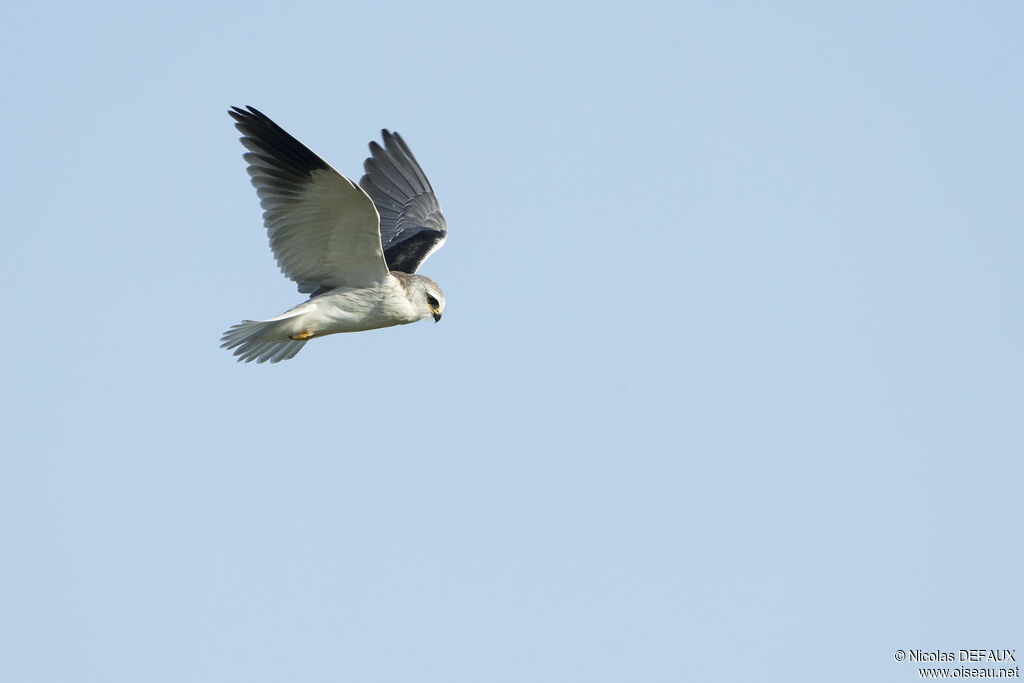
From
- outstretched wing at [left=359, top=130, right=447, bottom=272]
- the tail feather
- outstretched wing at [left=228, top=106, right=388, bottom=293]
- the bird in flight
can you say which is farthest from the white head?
outstretched wing at [left=359, top=130, right=447, bottom=272]

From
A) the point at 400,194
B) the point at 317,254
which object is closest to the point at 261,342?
the point at 317,254

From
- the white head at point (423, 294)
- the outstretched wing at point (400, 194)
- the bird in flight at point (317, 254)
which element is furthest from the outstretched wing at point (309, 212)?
the outstretched wing at point (400, 194)

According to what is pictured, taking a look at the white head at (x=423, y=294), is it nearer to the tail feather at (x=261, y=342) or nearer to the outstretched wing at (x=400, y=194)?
the tail feather at (x=261, y=342)

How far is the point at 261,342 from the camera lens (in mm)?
9336

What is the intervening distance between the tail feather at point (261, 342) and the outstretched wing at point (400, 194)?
2310 mm

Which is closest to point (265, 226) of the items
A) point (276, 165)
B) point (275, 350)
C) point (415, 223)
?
point (276, 165)

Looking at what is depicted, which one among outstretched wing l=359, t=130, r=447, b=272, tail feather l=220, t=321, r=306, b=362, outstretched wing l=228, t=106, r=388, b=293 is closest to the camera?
outstretched wing l=228, t=106, r=388, b=293

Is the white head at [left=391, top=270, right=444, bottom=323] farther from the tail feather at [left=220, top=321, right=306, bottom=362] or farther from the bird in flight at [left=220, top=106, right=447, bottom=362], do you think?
the tail feather at [left=220, top=321, right=306, bottom=362]

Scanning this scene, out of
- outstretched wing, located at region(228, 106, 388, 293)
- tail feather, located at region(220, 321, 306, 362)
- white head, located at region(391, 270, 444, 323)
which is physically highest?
outstretched wing, located at region(228, 106, 388, 293)

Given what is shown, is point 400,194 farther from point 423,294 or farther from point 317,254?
point 317,254

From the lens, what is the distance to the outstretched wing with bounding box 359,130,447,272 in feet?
38.5

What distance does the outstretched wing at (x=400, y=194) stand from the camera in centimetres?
1174

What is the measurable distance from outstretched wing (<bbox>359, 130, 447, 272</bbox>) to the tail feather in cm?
231

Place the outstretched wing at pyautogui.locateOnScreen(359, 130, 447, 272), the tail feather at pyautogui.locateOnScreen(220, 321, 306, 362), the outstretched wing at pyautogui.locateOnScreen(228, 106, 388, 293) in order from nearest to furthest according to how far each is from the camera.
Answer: the outstretched wing at pyautogui.locateOnScreen(228, 106, 388, 293), the tail feather at pyautogui.locateOnScreen(220, 321, 306, 362), the outstretched wing at pyautogui.locateOnScreen(359, 130, 447, 272)
